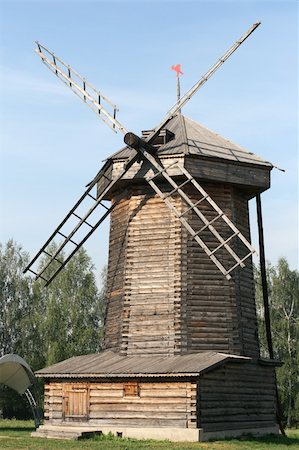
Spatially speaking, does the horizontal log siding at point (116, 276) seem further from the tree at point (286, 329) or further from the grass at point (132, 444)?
the tree at point (286, 329)

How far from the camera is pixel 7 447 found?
15.6m

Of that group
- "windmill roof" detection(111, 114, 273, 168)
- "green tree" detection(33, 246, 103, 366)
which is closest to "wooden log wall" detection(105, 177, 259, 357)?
"windmill roof" detection(111, 114, 273, 168)

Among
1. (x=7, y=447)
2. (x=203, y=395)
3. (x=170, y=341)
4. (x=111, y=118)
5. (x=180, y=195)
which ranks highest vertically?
(x=111, y=118)

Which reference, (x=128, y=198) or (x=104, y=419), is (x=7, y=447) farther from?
(x=128, y=198)

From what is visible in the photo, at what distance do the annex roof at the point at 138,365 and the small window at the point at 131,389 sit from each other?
1.43 feet

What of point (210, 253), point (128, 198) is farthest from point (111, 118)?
point (210, 253)

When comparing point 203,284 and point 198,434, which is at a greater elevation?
point 203,284

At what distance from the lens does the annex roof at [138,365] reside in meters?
17.1

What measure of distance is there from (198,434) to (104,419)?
3077mm

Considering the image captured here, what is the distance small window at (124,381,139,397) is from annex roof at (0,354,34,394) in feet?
18.8

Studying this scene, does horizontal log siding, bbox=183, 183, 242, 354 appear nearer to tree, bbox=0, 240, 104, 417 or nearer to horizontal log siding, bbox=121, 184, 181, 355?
horizontal log siding, bbox=121, 184, 181, 355

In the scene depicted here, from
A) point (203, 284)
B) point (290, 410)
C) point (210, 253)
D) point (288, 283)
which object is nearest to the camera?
point (210, 253)

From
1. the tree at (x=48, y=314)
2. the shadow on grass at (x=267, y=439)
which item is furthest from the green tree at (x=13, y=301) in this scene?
the shadow on grass at (x=267, y=439)

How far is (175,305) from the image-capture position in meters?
19.0
